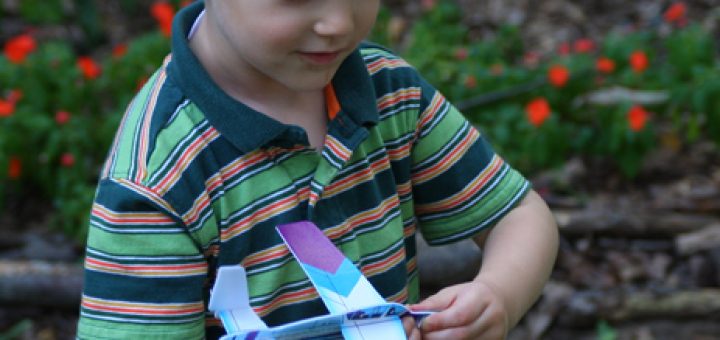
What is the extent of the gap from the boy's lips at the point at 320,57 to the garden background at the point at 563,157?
119cm

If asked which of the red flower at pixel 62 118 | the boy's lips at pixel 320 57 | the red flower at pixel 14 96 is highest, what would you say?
the red flower at pixel 14 96

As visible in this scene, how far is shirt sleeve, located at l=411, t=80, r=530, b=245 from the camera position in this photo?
1590 mm

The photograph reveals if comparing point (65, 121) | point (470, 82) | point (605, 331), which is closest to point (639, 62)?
point (470, 82)

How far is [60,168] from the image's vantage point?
3330mm

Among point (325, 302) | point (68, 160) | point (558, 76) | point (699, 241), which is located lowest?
point (699, 241)

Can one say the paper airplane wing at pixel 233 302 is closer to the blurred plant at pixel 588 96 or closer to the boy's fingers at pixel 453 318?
the boy's fingers at pixel 453 318

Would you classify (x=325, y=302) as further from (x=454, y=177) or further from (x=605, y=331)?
(x=605, y=331)

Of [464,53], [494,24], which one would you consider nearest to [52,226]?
[464,53]

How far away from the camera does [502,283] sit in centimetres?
151

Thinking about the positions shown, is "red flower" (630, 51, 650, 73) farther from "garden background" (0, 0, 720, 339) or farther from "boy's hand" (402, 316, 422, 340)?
"boy's hand" (402, 316, 422, 340)

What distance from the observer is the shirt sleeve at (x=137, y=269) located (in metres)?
1.24

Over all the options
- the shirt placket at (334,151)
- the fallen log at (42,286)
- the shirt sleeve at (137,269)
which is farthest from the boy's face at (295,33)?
the fallen log at (42,286)

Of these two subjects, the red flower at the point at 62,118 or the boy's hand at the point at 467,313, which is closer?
the boy's hand at the point at 467,313

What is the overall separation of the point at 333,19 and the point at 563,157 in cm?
253
